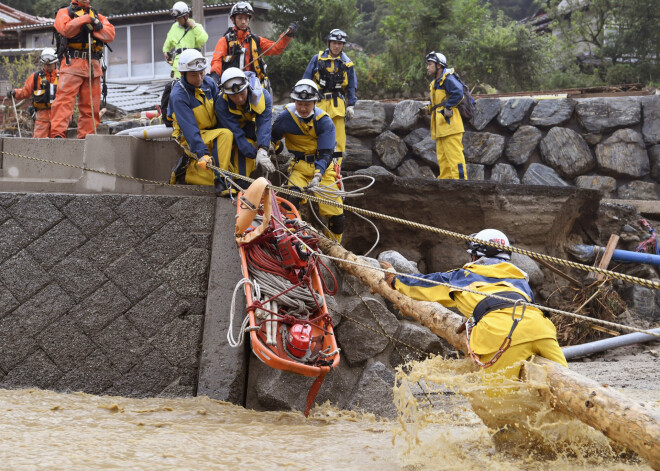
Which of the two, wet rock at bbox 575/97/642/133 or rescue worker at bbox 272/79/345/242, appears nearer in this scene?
rescue worker at bbox 272/79/345/242

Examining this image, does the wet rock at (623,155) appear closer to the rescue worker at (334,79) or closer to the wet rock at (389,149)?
the wet rock at (389,149)

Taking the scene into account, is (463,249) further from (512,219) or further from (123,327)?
(123,327)

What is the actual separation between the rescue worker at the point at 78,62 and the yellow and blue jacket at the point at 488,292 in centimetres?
406

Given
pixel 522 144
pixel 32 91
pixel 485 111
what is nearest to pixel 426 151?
pixel 485 111

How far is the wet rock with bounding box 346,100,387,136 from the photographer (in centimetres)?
1017

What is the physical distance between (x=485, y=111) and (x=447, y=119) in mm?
1819

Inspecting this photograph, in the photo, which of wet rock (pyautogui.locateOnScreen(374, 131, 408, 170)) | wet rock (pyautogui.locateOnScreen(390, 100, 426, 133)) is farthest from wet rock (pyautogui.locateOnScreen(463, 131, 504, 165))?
wet rock (pyautogui.locateOnScreen(374, 131, 408, 170))

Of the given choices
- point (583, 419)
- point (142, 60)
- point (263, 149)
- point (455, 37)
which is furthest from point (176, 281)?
point (142, 60)

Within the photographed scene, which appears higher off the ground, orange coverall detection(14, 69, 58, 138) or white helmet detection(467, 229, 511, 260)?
orange coverall detection(14, 69, 58, 138)

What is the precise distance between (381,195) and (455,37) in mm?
8047

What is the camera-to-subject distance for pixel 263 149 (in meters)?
6.00

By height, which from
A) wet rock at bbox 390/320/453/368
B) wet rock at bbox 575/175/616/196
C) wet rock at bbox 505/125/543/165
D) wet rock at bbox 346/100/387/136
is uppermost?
wet rock at bbox 346/100/387/136

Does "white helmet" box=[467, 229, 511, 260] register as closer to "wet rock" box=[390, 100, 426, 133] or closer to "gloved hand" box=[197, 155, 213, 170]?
"gloved hand" box=[197, 155, 213, 170]

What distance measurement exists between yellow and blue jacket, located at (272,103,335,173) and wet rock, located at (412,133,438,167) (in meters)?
3.83
